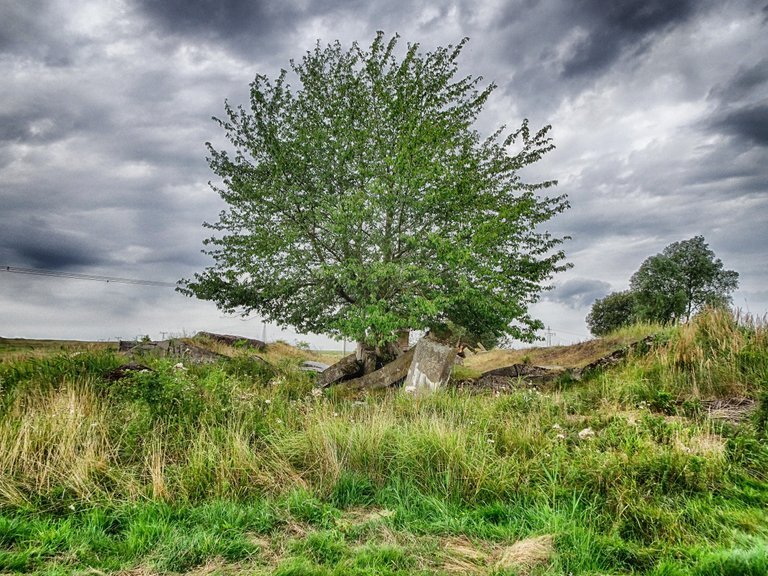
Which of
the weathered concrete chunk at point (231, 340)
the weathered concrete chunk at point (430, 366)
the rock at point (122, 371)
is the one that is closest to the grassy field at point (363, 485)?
the rock at point (122, 371)

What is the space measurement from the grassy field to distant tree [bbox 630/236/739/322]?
97.2 ft

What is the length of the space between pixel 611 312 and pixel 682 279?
5.76m

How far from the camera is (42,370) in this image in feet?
26.0

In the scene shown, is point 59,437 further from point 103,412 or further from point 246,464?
point 246,464

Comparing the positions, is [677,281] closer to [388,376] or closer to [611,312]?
[611,312]

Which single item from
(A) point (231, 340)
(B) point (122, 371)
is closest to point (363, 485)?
(B) point (122, 371)

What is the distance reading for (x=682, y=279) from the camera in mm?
35000

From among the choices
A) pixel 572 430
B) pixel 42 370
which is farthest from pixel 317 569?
pixel 42 370

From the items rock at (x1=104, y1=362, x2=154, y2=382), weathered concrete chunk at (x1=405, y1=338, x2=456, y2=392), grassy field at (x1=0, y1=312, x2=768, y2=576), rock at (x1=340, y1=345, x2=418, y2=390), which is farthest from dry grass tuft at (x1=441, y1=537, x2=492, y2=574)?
rock at (x1=340, y1=345, x2=418, y2=390)

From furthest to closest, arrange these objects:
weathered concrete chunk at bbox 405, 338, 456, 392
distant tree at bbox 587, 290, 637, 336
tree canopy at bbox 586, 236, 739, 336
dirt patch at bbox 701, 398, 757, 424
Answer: distant tree at bbox 587, 290, 637, 336
tree canopy at bbox 586, 236, 739, 336
weathered concrete chunk at bbox 405, 338, 456, 392
dirt patch at bbox 701, 398, 757, 424

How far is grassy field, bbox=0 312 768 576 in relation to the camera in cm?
383

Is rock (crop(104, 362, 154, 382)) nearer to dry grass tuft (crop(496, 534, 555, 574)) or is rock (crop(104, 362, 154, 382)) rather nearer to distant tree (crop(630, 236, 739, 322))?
dry grass tuft (crop(496, 534, 555, 574))

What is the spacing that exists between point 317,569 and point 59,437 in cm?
407

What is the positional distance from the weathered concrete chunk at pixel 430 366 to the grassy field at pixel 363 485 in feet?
12.0
